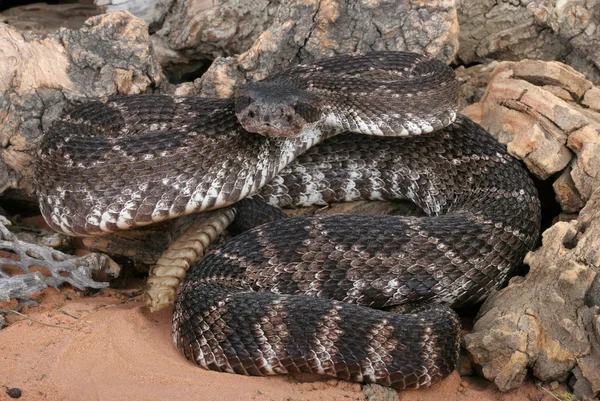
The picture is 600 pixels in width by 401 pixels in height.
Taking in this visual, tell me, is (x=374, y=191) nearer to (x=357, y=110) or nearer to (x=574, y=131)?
(x=357, y=110)

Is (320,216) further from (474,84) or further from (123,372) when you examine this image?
(474,84)

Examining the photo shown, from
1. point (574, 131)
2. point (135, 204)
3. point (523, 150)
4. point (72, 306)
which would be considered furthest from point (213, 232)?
point (574, 131)

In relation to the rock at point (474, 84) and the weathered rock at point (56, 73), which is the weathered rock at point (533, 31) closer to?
the rock at point (474, 84)

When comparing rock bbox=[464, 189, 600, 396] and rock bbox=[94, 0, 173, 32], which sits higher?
rock bbox=[94, 0, 173, 32]

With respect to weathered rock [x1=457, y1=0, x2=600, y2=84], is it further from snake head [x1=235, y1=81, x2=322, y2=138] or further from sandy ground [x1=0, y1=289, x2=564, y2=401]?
sandy ground [x1=0, y1=289, x2=564, y2=401]

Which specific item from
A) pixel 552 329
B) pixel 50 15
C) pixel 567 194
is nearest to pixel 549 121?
pixel 567 194

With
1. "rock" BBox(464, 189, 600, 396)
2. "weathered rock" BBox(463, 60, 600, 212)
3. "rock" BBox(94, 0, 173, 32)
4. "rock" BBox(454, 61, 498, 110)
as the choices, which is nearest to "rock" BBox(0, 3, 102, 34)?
"rock" BBox(94, 0, 173, 32)
